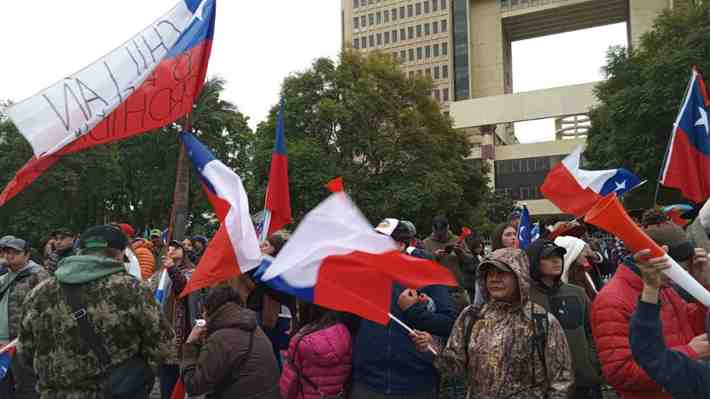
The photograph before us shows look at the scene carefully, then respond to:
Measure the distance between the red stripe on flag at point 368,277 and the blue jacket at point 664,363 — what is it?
112cm

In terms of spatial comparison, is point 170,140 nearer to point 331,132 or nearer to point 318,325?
point 331,132

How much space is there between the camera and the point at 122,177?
36375mm

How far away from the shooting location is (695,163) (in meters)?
6.91

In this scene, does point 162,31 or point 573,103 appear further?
point 573,103

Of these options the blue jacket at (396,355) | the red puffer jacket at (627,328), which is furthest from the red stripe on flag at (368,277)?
the red puffer jacket at (627,328)

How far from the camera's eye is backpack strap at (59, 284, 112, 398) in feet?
10.7

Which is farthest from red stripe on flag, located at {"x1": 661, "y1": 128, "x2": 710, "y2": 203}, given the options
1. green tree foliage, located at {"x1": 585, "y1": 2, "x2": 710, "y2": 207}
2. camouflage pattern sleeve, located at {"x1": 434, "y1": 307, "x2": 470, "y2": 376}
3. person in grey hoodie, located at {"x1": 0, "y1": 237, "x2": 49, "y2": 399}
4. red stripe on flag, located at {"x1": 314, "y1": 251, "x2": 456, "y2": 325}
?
green tree foliage, located at {"x1": 585, "y1": 2, "x2": 710, "y2": 207}

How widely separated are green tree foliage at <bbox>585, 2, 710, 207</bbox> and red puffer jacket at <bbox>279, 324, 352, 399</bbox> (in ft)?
66.3

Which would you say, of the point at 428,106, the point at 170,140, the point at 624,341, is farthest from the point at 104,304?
the point at 170,140

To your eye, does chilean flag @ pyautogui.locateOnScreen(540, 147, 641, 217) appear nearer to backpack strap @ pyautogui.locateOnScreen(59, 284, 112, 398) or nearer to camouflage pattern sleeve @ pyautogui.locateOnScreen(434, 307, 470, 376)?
camouflage pattern sleeve @ pyautogui.locateOnScreen(434, 307, 470, 376)

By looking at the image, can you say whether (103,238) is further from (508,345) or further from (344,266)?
(508,345)

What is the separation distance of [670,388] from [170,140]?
36000 millimetres

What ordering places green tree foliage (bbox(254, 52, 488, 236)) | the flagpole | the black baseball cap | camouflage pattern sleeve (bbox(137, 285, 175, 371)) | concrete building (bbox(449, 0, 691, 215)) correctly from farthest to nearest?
concrete building (bbox(449, 0, 691, 215))
green tree foliage (bbox(254, 52, 488, 236))
the flagpole
the black baseball cap
camouflage pattern sleeve (bbox(137, 285, 175, 371))

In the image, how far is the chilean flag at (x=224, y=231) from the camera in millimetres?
3832
